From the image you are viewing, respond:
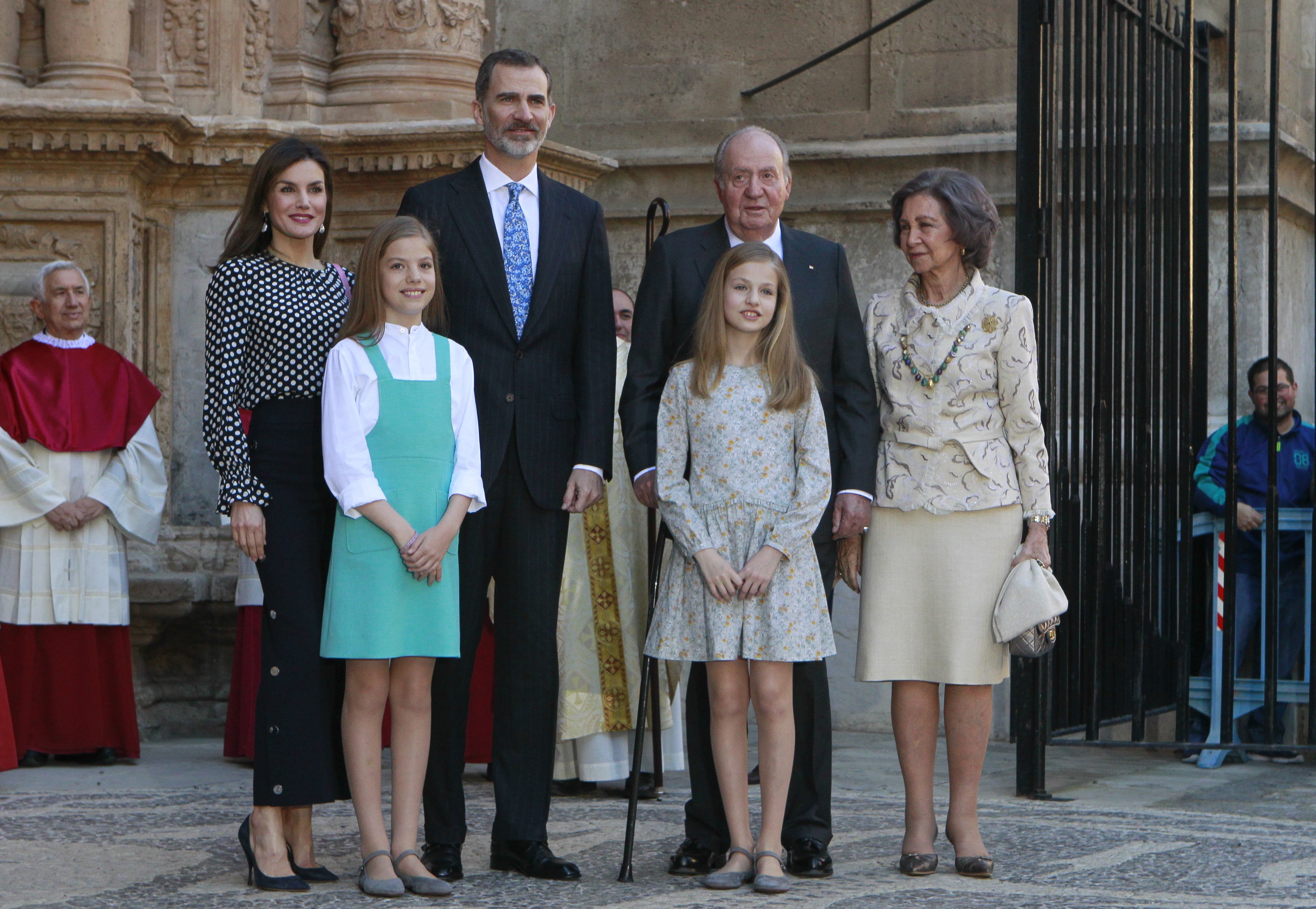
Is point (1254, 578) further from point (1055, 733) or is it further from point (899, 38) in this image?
point (899, 38)

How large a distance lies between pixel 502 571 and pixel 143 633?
3.06 metres

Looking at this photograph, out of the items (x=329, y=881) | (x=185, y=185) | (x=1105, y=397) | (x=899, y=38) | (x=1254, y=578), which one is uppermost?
(x=899, y=38)

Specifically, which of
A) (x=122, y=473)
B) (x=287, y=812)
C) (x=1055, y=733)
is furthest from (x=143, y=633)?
(x=1055, y=733)

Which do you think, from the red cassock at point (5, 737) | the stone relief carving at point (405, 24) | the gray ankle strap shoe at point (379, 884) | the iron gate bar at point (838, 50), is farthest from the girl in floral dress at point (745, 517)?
the iron gate bar at point (838, 50)

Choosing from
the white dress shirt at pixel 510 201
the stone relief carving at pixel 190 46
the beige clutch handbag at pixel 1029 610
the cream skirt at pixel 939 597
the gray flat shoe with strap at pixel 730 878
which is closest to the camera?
the gray flat shoe with strap at pixel 730 878

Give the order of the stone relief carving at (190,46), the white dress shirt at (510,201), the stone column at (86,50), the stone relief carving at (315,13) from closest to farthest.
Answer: the white dress shirt at (510,201), the stone column at (86,50), the stone relief carving at (190,46), the stone relief carving at (315,13)

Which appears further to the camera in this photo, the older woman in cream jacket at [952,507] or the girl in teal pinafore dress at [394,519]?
the older woman in cream jacket at [952,507]

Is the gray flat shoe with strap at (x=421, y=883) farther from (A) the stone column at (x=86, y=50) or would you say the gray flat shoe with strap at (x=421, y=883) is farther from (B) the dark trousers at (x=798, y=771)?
(A) the stone column at (x=86, y=50)

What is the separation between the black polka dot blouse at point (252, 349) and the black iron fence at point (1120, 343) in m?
2.41

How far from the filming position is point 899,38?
8.34 meters

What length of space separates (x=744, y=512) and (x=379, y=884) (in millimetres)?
1149

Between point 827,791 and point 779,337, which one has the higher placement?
point 779,337

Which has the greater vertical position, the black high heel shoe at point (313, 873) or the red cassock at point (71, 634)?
the red cassock at point (71, 634)

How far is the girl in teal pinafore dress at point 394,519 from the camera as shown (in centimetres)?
388
